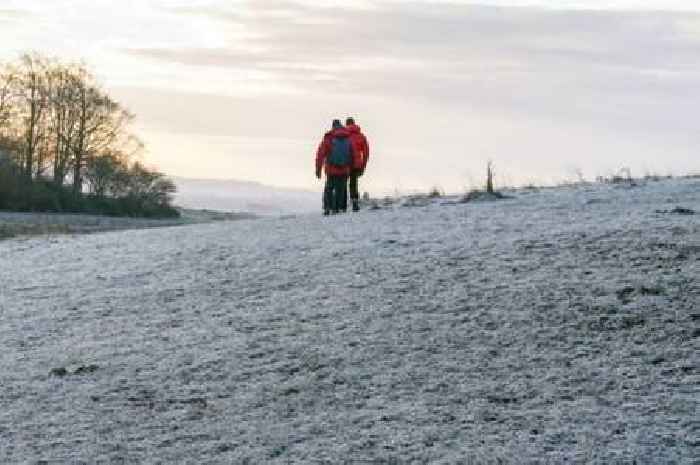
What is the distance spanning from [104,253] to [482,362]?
11.0 meters

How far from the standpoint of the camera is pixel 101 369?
11.5 meters

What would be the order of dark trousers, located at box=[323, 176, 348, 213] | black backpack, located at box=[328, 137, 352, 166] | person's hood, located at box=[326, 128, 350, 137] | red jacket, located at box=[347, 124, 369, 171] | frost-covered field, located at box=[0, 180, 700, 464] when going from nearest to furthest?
frost-covered field, located at box=[0, 180, 700, 464] < person's hood, located at box=[326, 128, 350, 137] < black backpack, located at box=[328, 137, 352, 166] < red jacket, located at box=[347, 124, 369, 171] < dark trousers, located at box=[323, 176, 348, 213]

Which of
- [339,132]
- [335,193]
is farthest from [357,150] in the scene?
[335,193]

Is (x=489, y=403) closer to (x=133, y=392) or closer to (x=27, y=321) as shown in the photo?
(x=133, y=392)

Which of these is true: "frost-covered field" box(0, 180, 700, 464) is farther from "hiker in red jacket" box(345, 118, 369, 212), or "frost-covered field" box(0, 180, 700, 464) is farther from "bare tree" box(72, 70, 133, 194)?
"bare tree" box(72, 70, 133, 194)

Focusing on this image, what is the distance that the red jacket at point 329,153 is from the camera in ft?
74.4

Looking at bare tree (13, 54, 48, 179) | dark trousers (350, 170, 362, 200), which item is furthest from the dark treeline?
dark trousers (350, 170, 362, 200)

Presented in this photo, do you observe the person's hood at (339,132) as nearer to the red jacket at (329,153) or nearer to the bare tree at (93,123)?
the red jacket at (329,153)

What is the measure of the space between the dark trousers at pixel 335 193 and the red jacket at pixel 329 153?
25 cm

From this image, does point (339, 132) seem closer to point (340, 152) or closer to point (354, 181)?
point (340, 152)

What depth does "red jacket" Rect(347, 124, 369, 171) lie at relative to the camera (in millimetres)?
23031

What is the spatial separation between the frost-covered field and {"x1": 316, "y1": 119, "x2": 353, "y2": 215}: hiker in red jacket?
5.11m

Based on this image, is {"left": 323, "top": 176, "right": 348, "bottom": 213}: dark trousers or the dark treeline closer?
{"left": 323, "top": 176, "right": 348, "bottom": 213}: dark trousers

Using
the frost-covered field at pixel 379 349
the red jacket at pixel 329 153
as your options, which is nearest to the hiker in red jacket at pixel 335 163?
the red jacket at pixel 329 153
